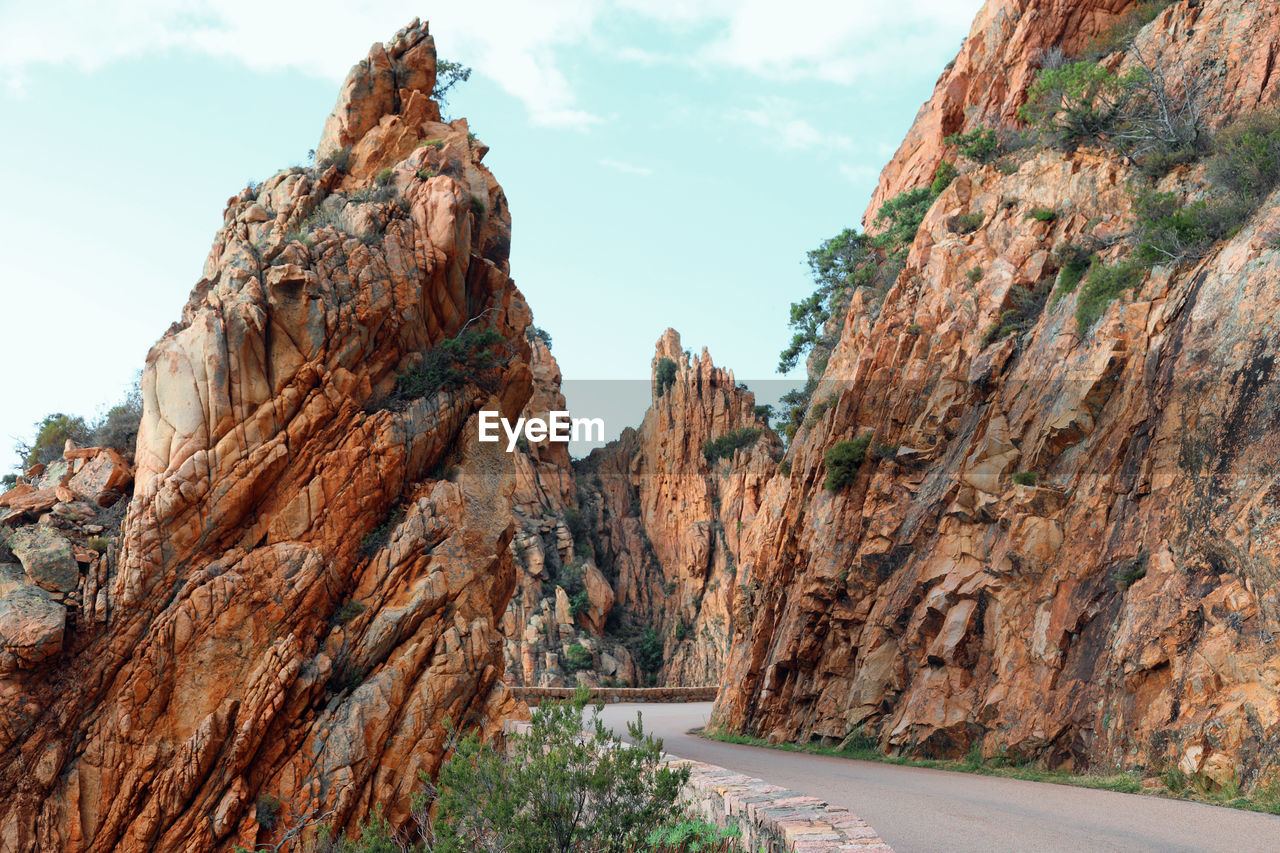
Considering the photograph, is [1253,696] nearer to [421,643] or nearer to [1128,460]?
[1128,460]

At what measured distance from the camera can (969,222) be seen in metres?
23.2

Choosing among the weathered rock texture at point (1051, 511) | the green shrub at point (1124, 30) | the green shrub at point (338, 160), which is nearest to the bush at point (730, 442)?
the weathered rock texture at point (1051, 511)

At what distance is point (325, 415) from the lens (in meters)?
→ 18.4

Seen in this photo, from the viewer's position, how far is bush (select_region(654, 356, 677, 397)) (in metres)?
65.9

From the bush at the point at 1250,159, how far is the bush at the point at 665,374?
51.0 m

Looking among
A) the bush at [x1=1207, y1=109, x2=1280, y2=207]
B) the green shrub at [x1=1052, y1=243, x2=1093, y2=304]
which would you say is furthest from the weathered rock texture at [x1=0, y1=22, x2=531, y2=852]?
the bush at [x1=1207, y1=109, x2=1280, y2=207]

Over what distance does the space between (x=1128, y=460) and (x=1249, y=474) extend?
2728 millimetres

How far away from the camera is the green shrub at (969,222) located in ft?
75.4

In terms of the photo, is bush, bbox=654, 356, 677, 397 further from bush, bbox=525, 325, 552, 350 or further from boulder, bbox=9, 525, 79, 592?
boulder, bbox=9, 525, 79, 592

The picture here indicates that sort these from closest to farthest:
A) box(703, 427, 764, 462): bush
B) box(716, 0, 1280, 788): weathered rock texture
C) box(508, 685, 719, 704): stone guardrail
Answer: box(716, 0, 1280, 788): weathered rock texture, box(508, 685, 719, 704): stone guardrail, box(703, 427, 764, 462): bush

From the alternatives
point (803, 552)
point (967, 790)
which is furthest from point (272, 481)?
point (967, 790)

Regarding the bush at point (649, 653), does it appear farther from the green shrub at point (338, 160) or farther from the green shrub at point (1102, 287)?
the green shrub at point (1102, 287)

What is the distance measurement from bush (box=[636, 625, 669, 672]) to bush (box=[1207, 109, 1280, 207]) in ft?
153

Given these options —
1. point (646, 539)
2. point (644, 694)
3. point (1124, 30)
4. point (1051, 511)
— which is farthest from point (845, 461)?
point (646, 539)
